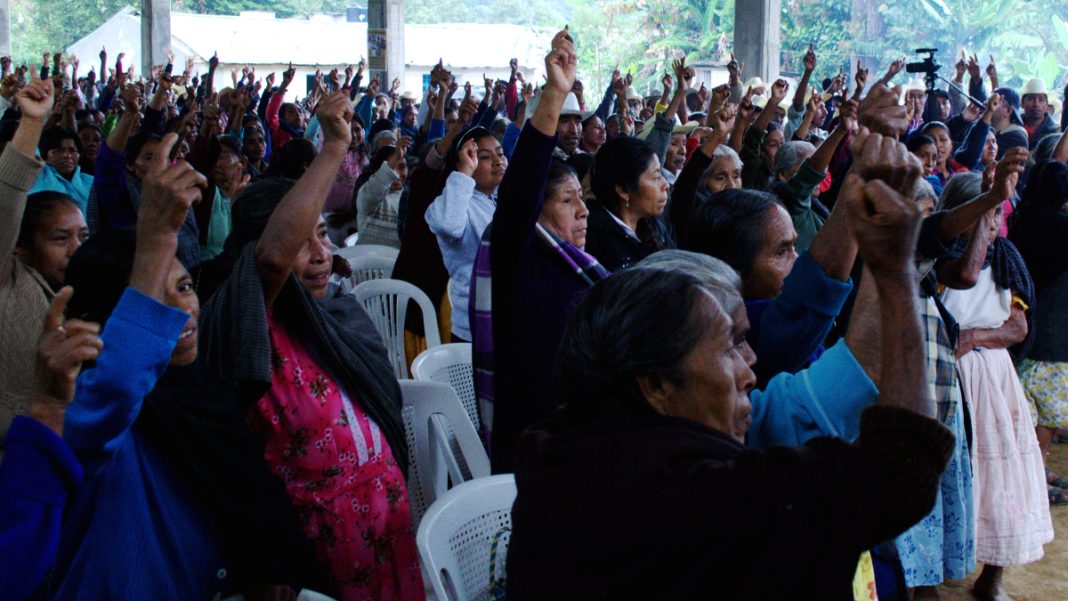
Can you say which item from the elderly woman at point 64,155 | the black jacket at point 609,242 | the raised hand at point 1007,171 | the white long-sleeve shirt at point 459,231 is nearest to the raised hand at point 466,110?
the white long-sleeve shirt at point 459,231

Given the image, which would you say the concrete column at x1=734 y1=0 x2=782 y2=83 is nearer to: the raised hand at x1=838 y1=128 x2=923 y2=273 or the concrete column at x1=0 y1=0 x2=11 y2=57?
the concrete column at x1=0 y1=0 x2=11 y2=57

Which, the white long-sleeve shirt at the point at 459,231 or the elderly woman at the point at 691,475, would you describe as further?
the white long-sleeve shirt at the point at 459,231

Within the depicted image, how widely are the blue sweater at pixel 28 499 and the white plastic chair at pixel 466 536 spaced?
622 millimetres

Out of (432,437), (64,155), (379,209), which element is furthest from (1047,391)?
(64,155)

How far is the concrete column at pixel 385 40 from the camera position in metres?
12.7

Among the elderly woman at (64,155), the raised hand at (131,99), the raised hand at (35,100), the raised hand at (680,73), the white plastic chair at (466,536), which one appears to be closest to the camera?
the white plastic chair at (466,536)

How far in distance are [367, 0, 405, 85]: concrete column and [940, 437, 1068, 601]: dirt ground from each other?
10.3 m

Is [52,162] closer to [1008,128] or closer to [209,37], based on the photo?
[1008,128]

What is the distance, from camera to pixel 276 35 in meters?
30.4

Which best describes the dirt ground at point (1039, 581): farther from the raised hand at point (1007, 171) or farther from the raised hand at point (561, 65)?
the raised hand at point (561, 65)

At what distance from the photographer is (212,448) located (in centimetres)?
167

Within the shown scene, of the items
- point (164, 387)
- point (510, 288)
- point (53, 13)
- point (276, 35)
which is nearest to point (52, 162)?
point (510, 288)

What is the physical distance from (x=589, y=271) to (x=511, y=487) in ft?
2.20

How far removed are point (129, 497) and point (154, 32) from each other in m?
16.6
